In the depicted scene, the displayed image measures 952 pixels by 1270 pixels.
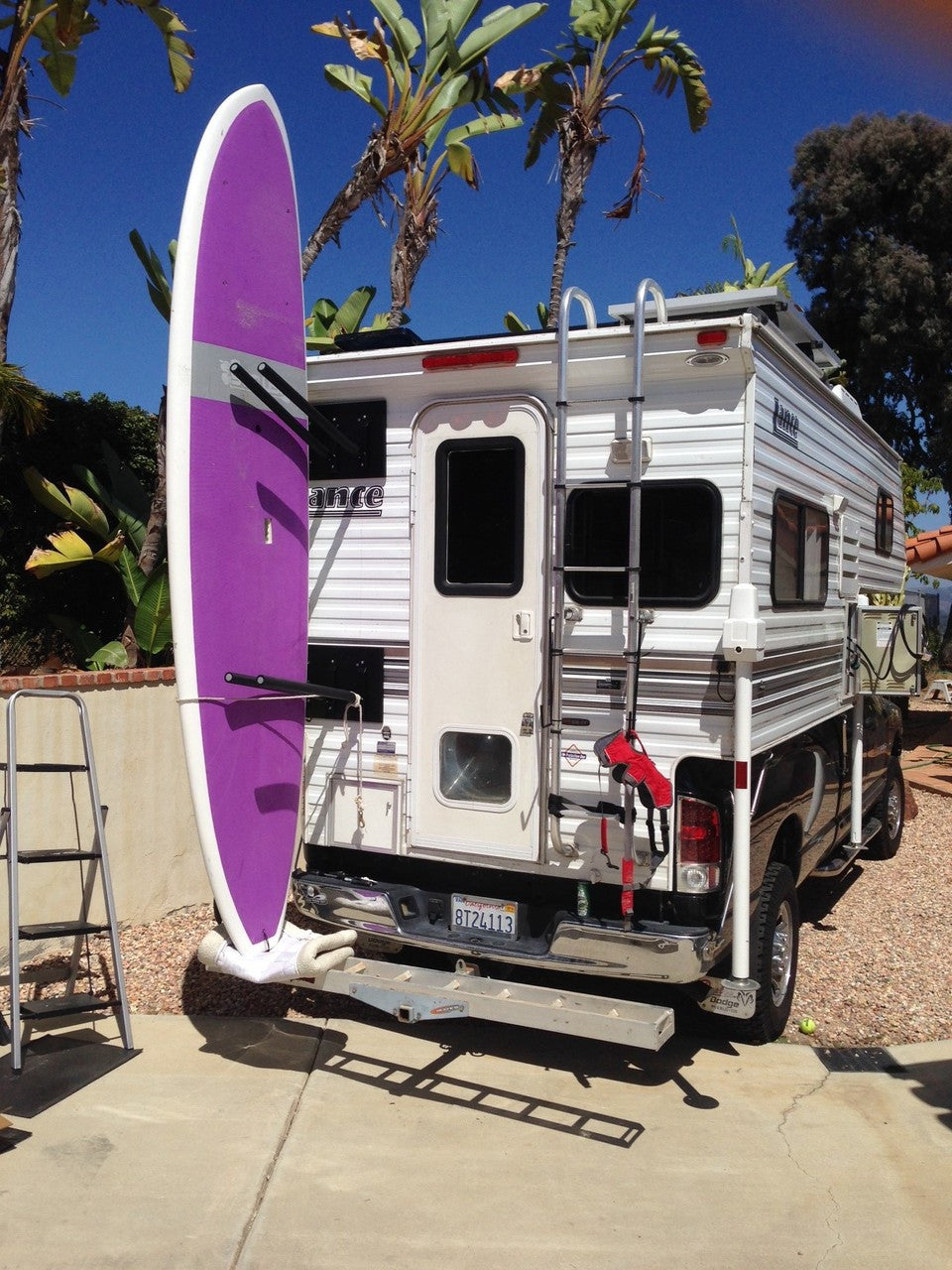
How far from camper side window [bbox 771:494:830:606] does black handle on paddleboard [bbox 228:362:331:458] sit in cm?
202

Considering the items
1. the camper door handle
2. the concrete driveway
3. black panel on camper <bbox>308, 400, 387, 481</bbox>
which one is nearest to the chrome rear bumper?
the concrete driveway

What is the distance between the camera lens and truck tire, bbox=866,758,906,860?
27.5 feet

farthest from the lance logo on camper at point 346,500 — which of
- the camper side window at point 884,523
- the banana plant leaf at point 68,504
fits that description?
the camper side window at point 884,523

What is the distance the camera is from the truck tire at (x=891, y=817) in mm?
8375

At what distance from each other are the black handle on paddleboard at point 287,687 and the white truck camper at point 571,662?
0.26 m

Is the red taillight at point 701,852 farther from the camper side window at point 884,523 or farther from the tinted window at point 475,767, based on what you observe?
the camper side window at point 884,523

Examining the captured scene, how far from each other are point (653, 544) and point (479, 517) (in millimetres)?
796

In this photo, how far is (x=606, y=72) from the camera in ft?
39.8

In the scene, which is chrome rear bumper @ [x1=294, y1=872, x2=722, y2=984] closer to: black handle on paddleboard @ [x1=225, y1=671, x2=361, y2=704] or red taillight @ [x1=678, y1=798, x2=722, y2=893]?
red taillight @ [x1=678, y1=798, x2=722, y2=893]

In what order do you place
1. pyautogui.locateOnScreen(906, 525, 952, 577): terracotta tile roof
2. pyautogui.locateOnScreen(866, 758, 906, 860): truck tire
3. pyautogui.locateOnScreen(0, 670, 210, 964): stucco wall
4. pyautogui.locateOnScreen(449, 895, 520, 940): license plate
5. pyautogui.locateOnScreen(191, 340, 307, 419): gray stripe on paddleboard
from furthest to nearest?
pyautogui.locateOnScreen(906, 525, 952, 577): terracotta tile roof, pyautogui.locateOnScreen(866, 758, 906, 860): truck tire, pyautogui.locateOnScreen(0, 670, 210, 964): stucco wall, pyautogui.locateOnScreen(449, 895, 520, 940): license plate, pyautogui.locateOnScreen(191, 340, 307, 419): gray stripe on paddleboard

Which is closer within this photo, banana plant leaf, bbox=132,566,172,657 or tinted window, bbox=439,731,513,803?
tinted window, bbox=439,731,513,803

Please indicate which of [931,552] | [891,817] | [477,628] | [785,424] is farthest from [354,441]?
[931,552]

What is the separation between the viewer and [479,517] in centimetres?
487

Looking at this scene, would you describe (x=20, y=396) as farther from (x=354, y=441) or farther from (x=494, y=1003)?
(x=494, y=1003)
